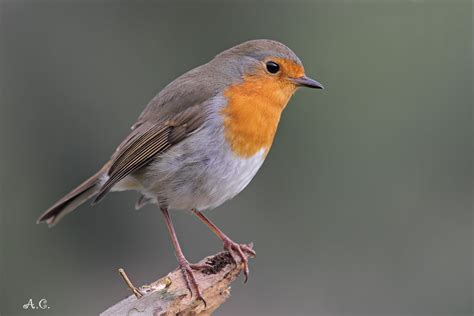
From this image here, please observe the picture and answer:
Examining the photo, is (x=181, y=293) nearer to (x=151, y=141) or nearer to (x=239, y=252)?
(x=239, y=252)

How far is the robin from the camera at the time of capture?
3.93 metres

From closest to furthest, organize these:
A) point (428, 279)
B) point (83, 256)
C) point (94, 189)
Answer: point (94, 189), point (428, 279), point (83, 256)

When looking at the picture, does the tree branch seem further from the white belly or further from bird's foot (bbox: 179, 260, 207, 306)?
the white belly

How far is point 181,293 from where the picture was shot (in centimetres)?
353

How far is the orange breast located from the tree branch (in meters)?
0.65

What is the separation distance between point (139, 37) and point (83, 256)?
108 inches

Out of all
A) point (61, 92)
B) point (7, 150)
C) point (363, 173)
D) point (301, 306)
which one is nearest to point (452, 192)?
point (363, 173)

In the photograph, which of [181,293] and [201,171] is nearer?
[181,293]

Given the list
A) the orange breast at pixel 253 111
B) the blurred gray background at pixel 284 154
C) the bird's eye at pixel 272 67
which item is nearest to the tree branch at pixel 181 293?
the orange breast at pixel 253 111

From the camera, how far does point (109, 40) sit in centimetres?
804

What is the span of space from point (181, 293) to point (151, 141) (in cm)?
103

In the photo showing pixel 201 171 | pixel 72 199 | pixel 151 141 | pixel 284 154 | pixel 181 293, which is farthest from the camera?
pixel 284 154

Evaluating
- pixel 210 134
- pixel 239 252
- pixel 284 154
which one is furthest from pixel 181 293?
pixel 284 154

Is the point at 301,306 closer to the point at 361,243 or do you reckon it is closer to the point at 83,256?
the point at 361,243
